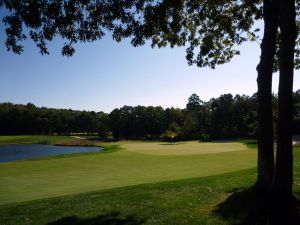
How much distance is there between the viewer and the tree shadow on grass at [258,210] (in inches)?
339

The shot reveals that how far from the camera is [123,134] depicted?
374 ft

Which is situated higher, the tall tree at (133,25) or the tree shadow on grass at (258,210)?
the tall tree at (133,25)

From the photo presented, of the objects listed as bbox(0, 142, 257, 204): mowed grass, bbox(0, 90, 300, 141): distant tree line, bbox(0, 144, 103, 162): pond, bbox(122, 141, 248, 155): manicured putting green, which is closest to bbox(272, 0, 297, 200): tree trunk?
bbox(0, 142, 257, 204): mowed grass

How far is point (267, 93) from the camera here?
10.6m

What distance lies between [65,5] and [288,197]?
7440mm

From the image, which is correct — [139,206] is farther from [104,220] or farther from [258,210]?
[258,210]

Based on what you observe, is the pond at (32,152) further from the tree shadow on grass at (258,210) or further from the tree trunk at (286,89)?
the tree trunk at (286,89)

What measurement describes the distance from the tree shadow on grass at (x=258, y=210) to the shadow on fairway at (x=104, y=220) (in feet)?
7.15

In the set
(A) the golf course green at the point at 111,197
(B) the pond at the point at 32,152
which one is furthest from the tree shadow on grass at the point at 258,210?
(B) the pond at the point at 32,152

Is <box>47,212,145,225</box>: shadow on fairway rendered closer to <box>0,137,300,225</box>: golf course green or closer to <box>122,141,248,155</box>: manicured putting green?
<box>0,137,300,225</box>: golf course green

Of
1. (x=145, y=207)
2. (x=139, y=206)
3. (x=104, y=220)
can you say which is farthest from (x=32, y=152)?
(x=104, y=220)

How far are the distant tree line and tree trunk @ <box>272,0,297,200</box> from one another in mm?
59815

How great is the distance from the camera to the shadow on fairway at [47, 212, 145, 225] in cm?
952

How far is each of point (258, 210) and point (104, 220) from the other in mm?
3819
